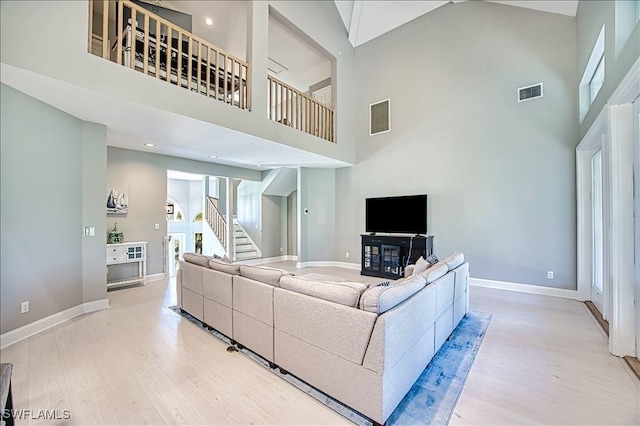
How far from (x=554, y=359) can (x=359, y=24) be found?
6.68 meters

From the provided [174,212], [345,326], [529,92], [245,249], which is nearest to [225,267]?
[345,326]

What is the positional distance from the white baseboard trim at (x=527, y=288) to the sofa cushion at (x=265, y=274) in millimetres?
4017

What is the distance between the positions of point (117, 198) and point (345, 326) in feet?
16.8

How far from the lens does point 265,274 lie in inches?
96.9

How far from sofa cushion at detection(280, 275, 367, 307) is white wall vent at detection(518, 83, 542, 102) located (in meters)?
4.52

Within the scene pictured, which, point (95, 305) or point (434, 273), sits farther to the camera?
point (95, 305)

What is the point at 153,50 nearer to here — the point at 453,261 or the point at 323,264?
the point at 453,261

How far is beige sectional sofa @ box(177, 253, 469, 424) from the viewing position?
164cm

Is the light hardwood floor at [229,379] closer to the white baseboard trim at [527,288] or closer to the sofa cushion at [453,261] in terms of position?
the sofa cushion at [453,261]

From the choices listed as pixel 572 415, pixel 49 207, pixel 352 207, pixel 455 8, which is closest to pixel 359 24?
pixel 455 8

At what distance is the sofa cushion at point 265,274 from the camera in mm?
2385

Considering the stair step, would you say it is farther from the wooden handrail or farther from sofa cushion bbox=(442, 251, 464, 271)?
sofa cushion bbox=(442, 251, 464, 271)

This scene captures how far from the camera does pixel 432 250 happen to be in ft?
17.6

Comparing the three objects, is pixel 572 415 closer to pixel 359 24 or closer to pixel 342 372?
pixel 342 372
